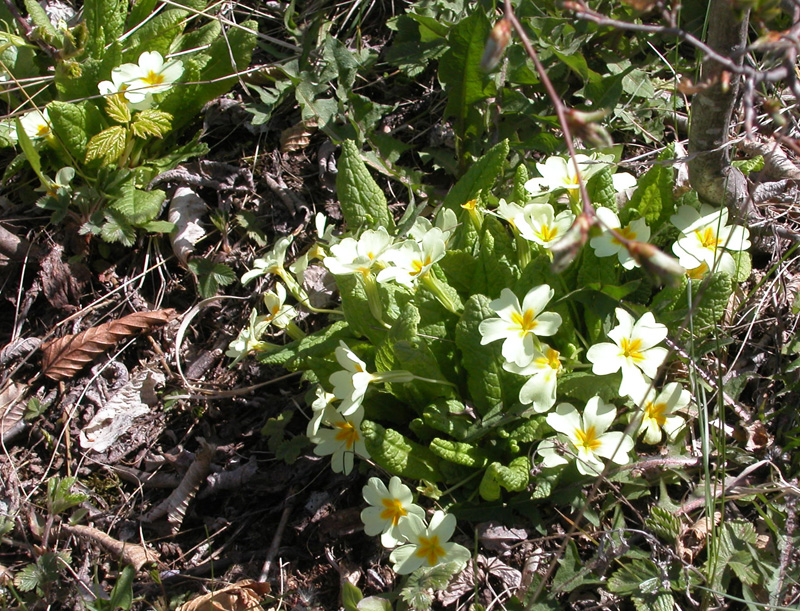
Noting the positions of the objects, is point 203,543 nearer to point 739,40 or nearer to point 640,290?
point 640,290

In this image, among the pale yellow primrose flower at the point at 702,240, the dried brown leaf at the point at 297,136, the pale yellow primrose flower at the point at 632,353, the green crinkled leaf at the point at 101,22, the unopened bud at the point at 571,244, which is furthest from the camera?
A: the dried brown leaf at the point at 297,136

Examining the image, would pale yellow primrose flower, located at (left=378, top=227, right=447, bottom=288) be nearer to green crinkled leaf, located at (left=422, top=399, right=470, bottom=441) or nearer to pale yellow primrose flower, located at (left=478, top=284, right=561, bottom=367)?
pale yellow primrose flower, located at (left=478, top=284, right=561, bottom=367)

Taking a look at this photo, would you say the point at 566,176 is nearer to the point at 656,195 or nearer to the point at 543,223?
the point at 543,223

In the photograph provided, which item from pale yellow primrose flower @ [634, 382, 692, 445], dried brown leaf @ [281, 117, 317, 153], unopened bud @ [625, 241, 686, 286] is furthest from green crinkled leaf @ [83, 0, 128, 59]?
unopened bud @ [625, 241, 686, 286]

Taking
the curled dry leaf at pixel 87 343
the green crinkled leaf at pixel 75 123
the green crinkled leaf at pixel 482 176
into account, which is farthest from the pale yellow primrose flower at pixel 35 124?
the green crinkled leaf at pixel 482 176

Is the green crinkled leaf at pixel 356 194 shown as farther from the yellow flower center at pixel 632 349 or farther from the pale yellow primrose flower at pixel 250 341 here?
the yellow flower center at pixel 632 349

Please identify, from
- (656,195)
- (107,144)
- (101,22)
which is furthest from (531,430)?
(101,22)

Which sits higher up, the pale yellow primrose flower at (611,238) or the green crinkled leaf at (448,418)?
the pale yellow primrose flower at (611,238)
